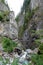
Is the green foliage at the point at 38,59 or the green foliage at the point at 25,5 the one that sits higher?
the green foliage at the point at 38,59

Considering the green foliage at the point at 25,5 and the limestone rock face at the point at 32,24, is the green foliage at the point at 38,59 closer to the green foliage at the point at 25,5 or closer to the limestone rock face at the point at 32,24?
the limestone rock face at the point at 32,24

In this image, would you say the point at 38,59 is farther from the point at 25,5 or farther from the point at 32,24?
the point at 25,5

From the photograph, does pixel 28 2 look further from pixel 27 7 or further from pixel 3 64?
pixel 3 64

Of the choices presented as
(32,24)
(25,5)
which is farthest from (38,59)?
(25,5)

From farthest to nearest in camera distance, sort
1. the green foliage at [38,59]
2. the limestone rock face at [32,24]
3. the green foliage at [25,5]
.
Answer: the green foliage at [25,5] < the limestone rock face at [32,24] < the green foliage at [38,59]

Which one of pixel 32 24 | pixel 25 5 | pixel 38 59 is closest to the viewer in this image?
pixel 38 59

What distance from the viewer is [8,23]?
15953 millimetres

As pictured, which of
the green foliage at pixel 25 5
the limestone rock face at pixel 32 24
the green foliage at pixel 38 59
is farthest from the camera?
the green foliage at pixel 25 5

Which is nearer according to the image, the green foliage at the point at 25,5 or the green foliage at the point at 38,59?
the green foliage at the point at 38,59

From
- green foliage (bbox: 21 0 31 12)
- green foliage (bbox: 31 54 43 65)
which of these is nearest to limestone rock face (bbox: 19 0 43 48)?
green foliage (bbox: 21 0 31 12)

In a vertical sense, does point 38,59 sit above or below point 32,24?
above

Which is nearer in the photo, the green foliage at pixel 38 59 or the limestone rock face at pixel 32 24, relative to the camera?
the green foliage at pixel 38 59

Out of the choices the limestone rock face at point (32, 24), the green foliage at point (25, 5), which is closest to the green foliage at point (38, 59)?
the limestone rock face at point (32, 24)

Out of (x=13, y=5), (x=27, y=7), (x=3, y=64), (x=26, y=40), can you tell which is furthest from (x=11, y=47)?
(x=13, y=5)
